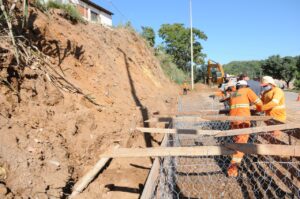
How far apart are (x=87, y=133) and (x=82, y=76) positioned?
271cm

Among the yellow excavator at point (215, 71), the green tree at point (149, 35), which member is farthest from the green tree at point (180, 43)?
the yellow excavator at point (215, 71)

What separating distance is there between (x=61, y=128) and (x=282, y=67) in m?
65.2

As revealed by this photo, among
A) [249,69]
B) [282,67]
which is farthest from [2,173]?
[249,69]

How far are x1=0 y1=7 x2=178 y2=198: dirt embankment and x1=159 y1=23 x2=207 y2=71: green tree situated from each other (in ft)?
134

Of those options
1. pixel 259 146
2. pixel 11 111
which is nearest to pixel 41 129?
pixel 11 111

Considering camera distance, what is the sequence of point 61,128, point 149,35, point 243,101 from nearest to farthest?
point 61,128, point 243,101, point 149,35

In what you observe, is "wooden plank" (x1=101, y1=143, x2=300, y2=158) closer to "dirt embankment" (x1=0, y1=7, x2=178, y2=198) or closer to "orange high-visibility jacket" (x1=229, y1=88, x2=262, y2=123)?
"dirt embankment" (x1=0, y1=7, x2=178, y2=198)

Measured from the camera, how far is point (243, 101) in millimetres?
6180

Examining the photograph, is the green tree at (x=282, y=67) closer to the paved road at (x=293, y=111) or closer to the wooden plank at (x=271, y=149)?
the paved road at (x=293, y=111)

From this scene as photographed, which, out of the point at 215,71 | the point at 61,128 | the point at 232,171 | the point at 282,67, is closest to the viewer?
the point at 61,128

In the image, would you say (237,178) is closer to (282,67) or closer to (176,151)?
(176,151)

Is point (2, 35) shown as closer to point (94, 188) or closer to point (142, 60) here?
point (94, 188)

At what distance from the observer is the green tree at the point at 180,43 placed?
4769cm

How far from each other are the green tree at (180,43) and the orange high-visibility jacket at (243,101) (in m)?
41.7
